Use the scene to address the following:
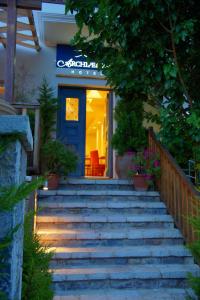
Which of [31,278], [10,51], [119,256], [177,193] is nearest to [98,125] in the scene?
[10,51]

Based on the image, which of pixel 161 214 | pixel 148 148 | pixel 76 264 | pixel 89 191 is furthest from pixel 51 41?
pixel 76 264

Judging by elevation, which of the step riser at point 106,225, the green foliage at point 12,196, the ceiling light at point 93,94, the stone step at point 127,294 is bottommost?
the stone step at point 127,294

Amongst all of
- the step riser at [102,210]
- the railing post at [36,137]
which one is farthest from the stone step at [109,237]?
the railing post at [36,137]

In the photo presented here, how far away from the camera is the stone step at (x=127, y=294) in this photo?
3096mm

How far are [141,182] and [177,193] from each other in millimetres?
863

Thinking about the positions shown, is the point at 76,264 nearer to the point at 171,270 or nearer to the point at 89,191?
the point at 171,270

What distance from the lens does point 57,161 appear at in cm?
494

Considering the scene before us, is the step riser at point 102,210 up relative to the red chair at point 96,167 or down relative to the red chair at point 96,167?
down

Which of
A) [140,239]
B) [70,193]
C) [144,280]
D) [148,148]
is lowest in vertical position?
[144,280]

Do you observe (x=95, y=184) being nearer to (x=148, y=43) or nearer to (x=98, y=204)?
(x=98, y=204)

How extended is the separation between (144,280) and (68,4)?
304 centimetres

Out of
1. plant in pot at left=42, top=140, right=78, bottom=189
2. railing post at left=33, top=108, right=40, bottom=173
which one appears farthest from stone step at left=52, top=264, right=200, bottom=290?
railing post at left=33, top=108, right=40, bottom=173

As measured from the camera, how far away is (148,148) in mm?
5656

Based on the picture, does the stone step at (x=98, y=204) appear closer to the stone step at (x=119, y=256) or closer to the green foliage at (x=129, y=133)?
the stone step at (x=119, y=256)
